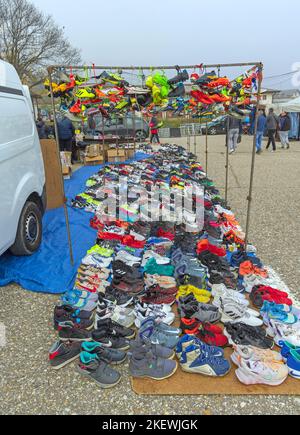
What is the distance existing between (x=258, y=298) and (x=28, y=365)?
2171 millimetres

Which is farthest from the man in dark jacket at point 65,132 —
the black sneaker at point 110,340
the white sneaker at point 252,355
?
the white sneaker at point 252,355

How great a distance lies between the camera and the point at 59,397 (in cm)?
212

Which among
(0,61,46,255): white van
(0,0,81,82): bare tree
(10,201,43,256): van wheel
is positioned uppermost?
(0,0,81,82): bare tree

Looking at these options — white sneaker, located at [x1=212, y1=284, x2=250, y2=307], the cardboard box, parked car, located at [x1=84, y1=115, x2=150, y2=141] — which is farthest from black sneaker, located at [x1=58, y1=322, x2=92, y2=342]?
parked car, located at [x1=84, y1=115, x2=150, y2=141]

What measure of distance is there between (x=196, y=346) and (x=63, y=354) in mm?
1067

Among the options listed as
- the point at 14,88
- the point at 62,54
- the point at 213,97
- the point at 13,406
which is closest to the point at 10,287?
the point at 13,406

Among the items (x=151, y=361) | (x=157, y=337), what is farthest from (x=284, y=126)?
(x=151, y=361)

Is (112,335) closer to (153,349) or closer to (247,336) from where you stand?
(153,349)

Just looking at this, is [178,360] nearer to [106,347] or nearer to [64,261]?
[106,347]

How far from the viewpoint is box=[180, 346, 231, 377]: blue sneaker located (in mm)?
2199

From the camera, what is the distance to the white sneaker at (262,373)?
2.11 m

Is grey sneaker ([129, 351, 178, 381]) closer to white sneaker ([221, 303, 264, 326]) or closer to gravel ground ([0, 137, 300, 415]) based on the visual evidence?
gravel ground ([0, 137, 300, 415])

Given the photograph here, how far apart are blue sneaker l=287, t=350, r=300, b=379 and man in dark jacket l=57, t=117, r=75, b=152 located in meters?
9.46

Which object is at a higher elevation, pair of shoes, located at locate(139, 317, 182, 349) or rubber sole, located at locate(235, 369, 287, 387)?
pair of shoes, located at locate(139, 317, 182, 349)
